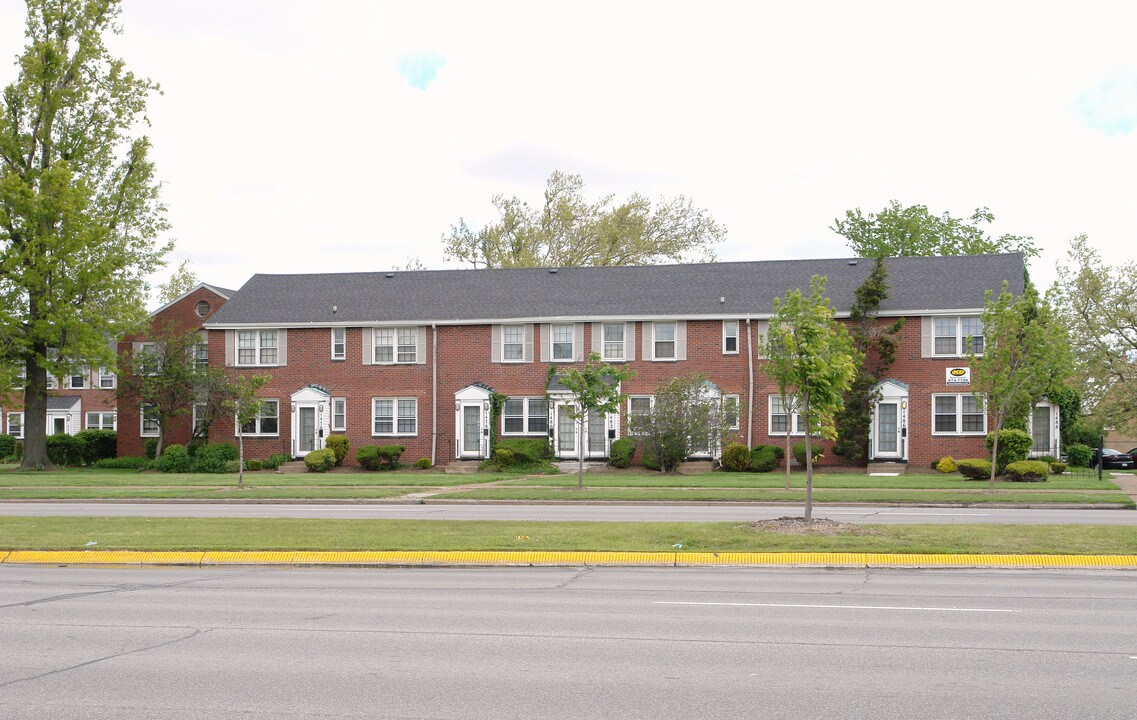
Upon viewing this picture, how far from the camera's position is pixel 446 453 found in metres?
43.6

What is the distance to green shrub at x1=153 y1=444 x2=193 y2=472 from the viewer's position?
140ft

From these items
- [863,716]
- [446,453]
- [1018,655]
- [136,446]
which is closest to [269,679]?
[863,716]

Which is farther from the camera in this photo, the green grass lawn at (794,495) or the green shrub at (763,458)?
the green shrub at (763,458)

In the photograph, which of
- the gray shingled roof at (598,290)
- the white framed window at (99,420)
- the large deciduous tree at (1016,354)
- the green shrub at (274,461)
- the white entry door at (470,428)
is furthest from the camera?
the white framed window at (99,420)

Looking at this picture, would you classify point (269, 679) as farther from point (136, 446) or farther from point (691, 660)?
point (136, 446)

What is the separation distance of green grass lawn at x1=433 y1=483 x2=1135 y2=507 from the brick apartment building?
34.0ft

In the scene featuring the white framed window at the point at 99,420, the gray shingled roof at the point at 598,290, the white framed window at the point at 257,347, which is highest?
the gray shingled roof at the point at 598,290

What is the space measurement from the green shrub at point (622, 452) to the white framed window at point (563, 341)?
424cm

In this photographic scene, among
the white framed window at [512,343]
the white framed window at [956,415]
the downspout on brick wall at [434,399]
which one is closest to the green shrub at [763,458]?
the white framed window at [956,415]

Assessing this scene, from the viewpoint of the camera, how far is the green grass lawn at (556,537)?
1703 cm

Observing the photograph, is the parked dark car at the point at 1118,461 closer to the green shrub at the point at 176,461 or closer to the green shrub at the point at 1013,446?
the green shrub at the point at 1013,446

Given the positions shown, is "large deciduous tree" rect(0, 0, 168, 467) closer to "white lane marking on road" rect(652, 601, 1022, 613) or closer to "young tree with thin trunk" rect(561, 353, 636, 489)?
"young tree with thin trunk" rect(561, 353, 636, 489)

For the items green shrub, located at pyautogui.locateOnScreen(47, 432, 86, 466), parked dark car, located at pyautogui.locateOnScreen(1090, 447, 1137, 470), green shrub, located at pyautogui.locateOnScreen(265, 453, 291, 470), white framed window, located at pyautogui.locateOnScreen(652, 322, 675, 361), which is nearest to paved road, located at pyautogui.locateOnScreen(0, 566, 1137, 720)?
white framed window, located at pyautogui.locateOnScreen(652, 322, 675, 361)

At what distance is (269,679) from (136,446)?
141 feet
